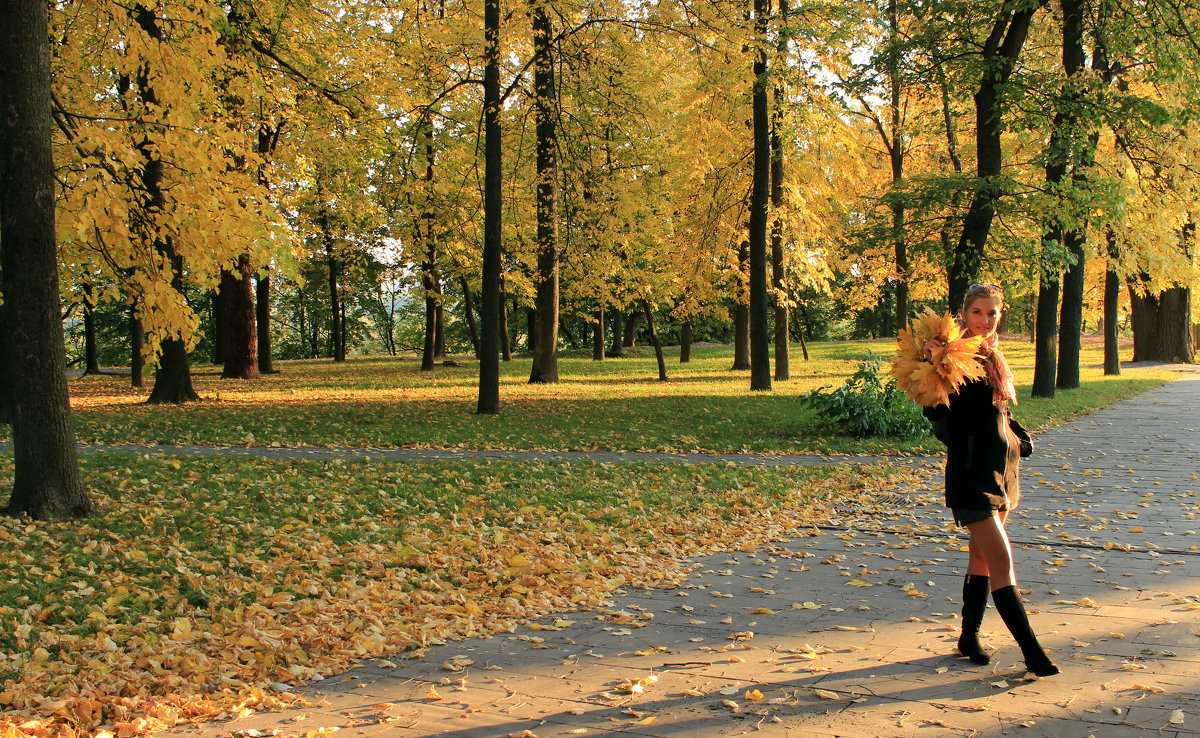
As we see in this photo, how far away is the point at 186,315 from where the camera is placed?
8.05 meters

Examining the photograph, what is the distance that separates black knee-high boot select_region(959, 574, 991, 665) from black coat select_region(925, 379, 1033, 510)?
436 millimetres

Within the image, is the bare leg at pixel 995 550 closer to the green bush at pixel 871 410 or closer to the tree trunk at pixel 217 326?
the green bush at pixel 871 410

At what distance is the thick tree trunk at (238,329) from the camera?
2384 cm

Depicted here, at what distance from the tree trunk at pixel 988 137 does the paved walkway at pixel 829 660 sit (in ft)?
23.9

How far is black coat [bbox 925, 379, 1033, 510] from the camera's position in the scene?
4.15m

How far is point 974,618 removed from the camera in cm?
427

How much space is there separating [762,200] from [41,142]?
1519 cm

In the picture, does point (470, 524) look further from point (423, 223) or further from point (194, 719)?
point (423, 223)

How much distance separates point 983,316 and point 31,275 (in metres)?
6.49

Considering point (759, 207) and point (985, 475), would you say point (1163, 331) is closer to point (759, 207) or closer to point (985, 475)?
point (759, 207)

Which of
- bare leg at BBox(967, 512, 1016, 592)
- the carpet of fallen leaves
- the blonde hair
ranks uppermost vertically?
the blonde hair

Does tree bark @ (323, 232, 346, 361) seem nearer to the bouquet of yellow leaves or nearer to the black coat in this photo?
the bouquet of yellow leaves

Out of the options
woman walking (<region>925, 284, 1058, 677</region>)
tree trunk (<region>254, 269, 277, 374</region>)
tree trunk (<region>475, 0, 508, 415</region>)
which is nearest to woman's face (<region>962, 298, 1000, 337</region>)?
woman walking (<region>925, 284, 1058, 677</region>)

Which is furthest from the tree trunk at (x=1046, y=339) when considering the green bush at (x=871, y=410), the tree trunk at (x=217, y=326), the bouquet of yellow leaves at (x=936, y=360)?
the tree trunk at (x=217, y=326)
